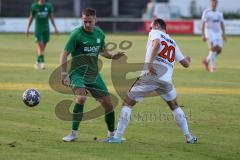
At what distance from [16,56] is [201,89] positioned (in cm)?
1478

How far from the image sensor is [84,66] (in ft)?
42.5

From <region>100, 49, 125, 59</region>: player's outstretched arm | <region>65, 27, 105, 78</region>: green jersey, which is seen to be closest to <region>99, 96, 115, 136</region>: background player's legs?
<region>65, 27, 105, 78</region>: green jersey

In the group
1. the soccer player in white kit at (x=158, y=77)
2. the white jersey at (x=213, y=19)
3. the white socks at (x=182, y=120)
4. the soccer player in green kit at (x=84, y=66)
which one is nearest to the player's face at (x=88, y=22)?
the soccer player in green kit at (x=84, y=66)

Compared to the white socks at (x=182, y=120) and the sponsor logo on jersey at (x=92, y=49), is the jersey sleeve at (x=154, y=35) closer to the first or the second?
the sponsor logo on jersey at (x=92, y=49)

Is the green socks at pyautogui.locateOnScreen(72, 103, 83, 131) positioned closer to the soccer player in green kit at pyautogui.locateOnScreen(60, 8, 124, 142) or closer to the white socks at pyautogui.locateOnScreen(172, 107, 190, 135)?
the soccer player in green kit at pyautogui.locateOnScreen(60, 8, 124, 142)

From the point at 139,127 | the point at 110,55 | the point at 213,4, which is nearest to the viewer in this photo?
the point at 110,55

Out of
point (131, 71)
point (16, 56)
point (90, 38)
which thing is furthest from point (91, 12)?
point (16, 56)

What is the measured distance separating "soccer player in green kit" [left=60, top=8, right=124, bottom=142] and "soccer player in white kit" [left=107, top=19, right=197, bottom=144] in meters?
0.52

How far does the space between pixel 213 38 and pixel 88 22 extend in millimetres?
15290

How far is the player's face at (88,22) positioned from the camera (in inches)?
492

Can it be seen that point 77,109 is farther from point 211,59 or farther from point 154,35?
point 211,59

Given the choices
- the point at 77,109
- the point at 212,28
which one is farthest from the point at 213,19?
the point at 77,109

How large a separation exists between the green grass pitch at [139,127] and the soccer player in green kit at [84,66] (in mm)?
522

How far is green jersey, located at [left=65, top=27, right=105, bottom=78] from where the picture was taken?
12.6 m
